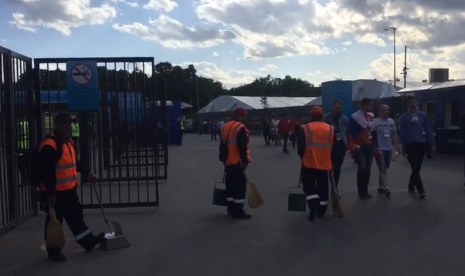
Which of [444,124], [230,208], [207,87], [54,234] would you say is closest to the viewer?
[54,234]

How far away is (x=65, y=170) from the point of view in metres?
7.04

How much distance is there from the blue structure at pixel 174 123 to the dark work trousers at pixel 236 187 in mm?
19030

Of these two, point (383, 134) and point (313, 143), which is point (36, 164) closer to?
point (313, 143)

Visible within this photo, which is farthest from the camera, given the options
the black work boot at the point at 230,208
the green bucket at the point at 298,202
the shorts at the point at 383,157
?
the shorts at the point at 383,157

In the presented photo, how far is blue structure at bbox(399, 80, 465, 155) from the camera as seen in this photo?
69.5ft

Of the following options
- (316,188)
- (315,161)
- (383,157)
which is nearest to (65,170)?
(315,161)

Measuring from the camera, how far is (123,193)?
1259cm

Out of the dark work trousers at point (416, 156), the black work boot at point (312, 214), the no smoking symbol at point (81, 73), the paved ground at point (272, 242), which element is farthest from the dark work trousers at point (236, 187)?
the dark work trousers at point (416, 156)

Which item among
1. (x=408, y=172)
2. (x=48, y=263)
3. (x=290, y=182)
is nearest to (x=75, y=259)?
(x=48, y=263)

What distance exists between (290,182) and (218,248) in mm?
6989

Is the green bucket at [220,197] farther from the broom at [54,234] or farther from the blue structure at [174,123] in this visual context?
the blue structure at [174,123]

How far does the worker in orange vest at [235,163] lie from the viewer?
930 centimetres

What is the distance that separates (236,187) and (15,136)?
3.39 m

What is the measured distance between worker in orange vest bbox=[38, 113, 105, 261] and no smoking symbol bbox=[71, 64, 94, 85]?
2745 millimetres
